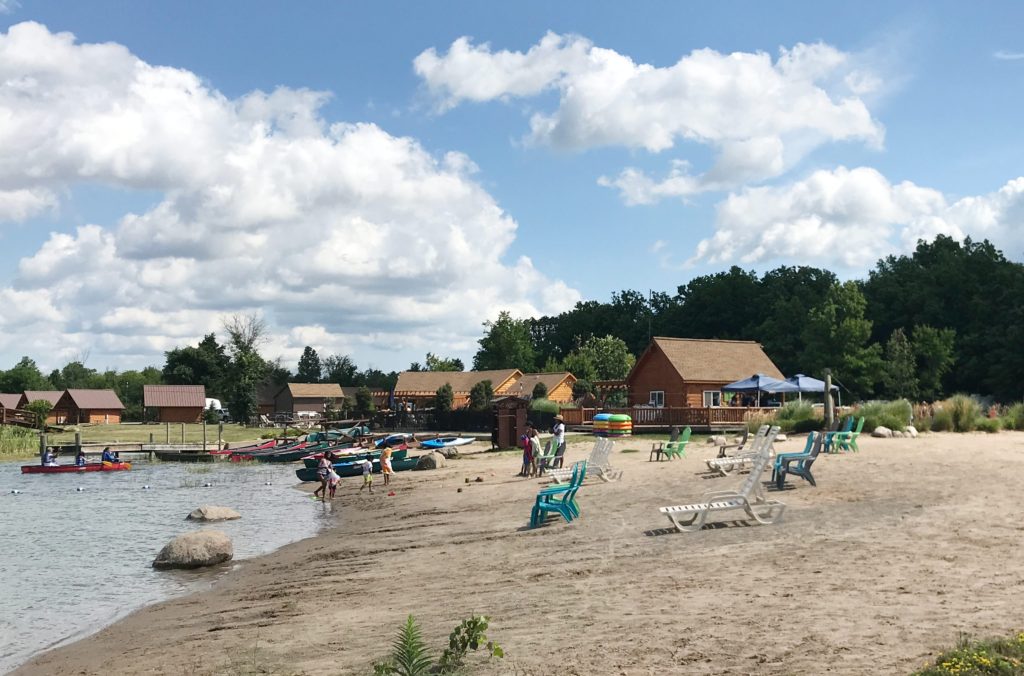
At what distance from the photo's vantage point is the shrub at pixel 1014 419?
31.7 m

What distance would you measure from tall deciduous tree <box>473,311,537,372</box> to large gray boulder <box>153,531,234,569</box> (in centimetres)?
7716

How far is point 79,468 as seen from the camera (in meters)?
44.9

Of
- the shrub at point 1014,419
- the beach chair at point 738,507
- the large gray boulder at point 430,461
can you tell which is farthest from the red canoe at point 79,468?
the shrub at point 1014,419

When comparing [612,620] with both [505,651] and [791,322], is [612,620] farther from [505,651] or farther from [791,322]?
[791,322]

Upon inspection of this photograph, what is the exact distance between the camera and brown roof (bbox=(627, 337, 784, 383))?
161ft

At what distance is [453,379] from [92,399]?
4040 cm

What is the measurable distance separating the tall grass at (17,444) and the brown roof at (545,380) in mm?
36820

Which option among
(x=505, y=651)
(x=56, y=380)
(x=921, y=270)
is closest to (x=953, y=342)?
(x=921, y=270)

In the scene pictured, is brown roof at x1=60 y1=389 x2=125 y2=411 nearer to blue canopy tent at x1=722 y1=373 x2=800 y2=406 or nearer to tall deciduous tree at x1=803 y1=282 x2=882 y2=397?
tall deciduous tree at x1=803 y1=282 x2=882 y2=397

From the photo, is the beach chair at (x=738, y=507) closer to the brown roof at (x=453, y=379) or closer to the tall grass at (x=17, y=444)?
the tall grass at (x=17, y=444)

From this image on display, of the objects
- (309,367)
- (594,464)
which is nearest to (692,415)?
(594,464)

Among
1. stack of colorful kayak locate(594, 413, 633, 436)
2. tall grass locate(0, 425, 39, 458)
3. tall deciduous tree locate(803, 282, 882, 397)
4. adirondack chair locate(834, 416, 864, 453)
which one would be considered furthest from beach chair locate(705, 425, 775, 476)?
tall grass locate(0, 425, 39, 458)

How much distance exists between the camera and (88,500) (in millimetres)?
31828

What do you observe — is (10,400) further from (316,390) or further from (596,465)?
(596,465)
